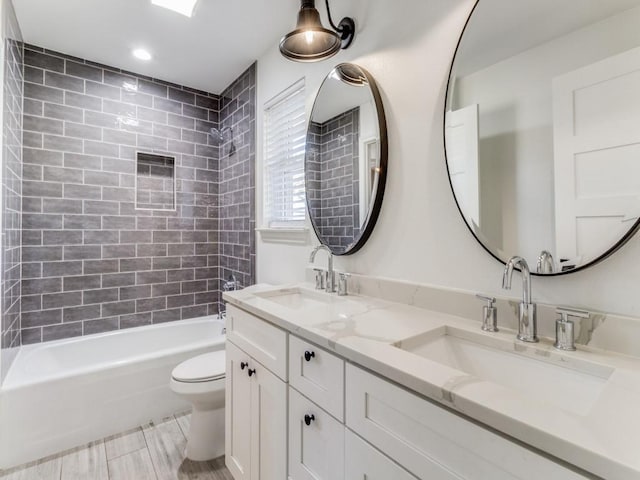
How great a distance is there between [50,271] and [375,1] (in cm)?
288

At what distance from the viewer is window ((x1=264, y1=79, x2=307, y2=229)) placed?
2.12 meters

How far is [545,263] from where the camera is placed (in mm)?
949

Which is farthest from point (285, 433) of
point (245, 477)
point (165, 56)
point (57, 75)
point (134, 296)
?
point (57, 75)

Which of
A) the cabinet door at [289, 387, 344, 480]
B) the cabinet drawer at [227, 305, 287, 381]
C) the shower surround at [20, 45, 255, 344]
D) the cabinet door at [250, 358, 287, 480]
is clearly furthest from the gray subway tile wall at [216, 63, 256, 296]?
the cabinet door at [289, 387, 344, 480]

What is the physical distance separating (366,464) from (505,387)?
399 millimetres

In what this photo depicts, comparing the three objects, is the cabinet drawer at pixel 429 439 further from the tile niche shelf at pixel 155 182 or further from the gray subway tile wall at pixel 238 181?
the tile niche shelf at pixel 155 182

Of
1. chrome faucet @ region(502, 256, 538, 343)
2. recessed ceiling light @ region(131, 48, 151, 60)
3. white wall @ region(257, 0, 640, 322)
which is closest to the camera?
chrome faucet @ region(502, 256, 538, 343)

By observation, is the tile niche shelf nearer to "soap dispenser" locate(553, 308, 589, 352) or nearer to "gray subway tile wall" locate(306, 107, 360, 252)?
"gray subway tile wall" locate(306, 107, 360, 252)

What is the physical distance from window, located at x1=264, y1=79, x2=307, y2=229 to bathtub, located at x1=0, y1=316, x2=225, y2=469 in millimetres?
1123

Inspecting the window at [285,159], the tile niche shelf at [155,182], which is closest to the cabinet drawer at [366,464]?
the window at [285,159]

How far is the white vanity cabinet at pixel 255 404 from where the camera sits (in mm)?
1177

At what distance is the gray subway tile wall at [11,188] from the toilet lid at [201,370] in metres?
1.00

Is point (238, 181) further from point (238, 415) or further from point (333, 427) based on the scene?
point (333, 427)

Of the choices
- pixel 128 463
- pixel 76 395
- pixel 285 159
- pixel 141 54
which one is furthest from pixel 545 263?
pixel 141 54
